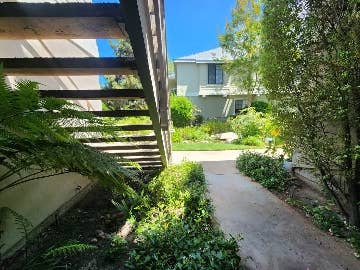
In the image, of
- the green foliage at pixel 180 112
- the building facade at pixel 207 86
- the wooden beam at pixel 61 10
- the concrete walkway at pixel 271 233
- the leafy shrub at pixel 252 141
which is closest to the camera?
the wooden beam at pixel 61 10

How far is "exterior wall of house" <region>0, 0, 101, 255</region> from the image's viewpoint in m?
3.71

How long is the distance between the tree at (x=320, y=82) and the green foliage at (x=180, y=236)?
211cm

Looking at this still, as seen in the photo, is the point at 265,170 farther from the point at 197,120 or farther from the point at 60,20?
the point at 197,120

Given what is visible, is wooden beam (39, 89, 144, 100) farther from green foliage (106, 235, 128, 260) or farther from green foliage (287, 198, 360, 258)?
green foliage (287, 198, 360, 258)

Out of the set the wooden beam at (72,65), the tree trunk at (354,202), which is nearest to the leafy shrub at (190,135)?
the tree trunk at (354,202)

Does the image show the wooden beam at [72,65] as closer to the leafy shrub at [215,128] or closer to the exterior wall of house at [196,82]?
the leafy shrub at [215,128]

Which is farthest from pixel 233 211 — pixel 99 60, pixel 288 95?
pixel 99 60

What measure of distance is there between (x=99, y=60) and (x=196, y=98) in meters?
20.1

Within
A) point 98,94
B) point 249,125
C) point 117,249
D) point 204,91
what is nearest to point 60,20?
point 98,94

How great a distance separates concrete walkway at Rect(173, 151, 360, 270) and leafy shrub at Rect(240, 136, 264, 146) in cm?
647

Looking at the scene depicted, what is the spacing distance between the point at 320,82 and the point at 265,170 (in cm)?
339

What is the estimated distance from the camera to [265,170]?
7.69 meters

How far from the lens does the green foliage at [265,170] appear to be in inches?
277

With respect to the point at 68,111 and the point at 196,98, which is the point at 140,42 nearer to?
the point at 68,111
